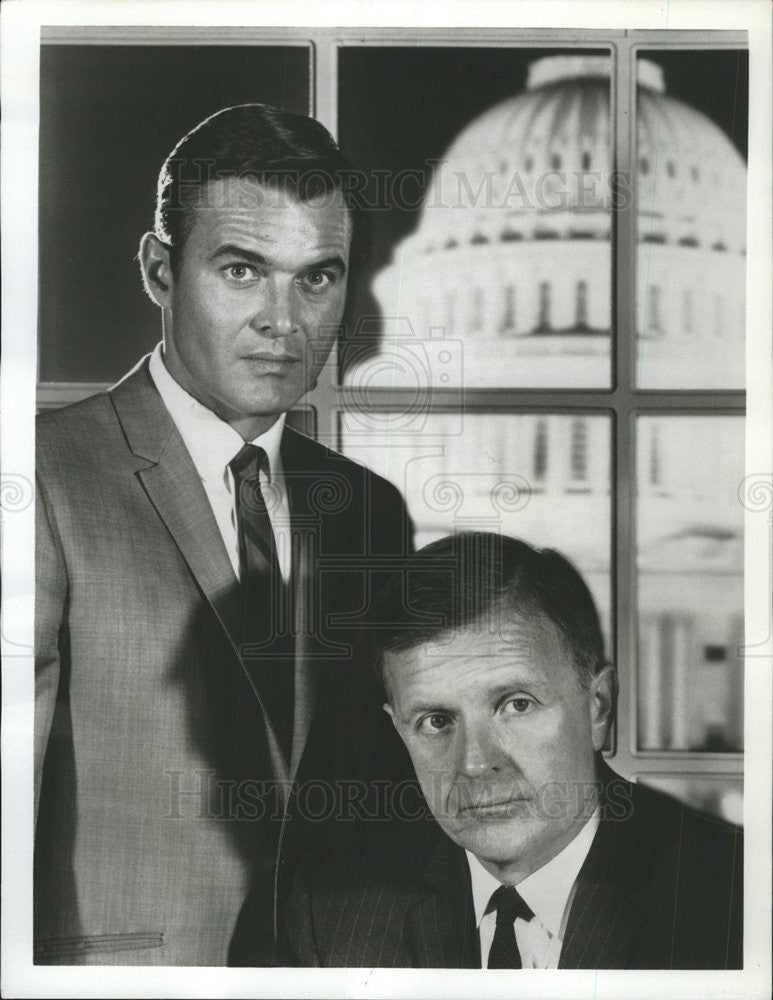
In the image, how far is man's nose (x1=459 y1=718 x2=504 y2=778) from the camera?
124cm

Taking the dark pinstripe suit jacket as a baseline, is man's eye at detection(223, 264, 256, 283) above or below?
above

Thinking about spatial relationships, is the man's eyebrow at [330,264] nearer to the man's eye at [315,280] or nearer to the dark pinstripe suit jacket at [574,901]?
the man's eye at [315,280]

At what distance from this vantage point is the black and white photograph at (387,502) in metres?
1.26

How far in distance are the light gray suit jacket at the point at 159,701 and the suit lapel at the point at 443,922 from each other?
0.63ft

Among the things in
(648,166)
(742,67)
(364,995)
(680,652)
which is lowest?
(364,995)

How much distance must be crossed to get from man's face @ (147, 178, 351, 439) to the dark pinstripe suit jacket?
0.64 metres

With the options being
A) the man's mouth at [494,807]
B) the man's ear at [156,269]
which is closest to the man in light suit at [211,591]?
the man's ear at [156,269]

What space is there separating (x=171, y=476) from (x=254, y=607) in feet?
0.69

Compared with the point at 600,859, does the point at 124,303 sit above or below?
above

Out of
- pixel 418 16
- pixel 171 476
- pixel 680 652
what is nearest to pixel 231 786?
pixel 171 476

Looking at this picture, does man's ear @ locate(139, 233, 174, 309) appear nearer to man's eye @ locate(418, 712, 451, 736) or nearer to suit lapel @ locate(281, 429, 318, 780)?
suit lapel @ locate(281, 429, 318, 780)

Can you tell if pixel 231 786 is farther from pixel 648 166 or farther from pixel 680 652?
pixel 648 166

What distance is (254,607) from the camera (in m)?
1.26

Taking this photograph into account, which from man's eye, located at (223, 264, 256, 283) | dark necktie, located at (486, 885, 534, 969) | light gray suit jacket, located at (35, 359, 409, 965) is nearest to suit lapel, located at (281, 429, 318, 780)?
light gray suit jacket, located at (35, 359, 409, 965)
